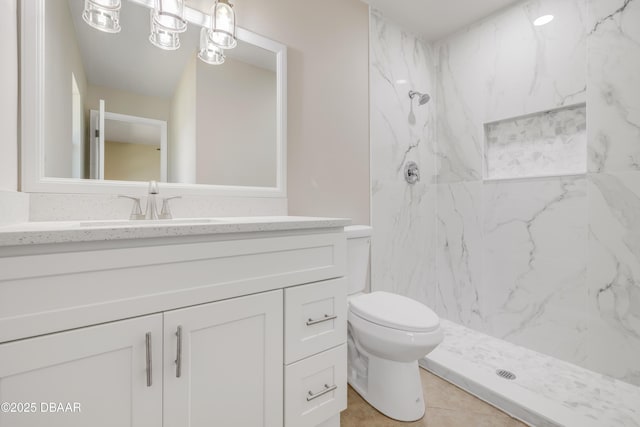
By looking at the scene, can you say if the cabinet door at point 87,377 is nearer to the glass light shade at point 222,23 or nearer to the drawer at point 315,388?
the drawer at point 315,388

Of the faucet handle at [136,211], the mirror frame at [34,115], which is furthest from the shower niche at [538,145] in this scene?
the mirror frame at [34,115]

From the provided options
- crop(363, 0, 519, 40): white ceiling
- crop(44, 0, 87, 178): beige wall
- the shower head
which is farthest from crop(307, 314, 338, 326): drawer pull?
crop(363, 0, 519, 40): white ceiling

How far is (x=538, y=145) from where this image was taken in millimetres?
1987

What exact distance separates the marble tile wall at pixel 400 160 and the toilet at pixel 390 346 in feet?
2.03

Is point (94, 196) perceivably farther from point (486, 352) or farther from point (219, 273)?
point (486, 352)

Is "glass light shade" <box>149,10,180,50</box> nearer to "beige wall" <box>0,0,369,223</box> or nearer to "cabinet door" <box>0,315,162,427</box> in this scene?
"beige wall" <box>0,0,369,223</box>

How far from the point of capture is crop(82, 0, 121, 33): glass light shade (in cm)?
117

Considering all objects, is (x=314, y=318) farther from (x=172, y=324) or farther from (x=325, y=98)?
(x=325, y=98)

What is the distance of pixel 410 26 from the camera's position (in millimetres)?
2291

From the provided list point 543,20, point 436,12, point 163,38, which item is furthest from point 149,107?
point 543,20

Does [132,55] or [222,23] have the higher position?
[222,23]

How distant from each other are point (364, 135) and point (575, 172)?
131cm

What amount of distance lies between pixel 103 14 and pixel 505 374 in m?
2.65

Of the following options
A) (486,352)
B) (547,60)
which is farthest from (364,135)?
(486,352)
